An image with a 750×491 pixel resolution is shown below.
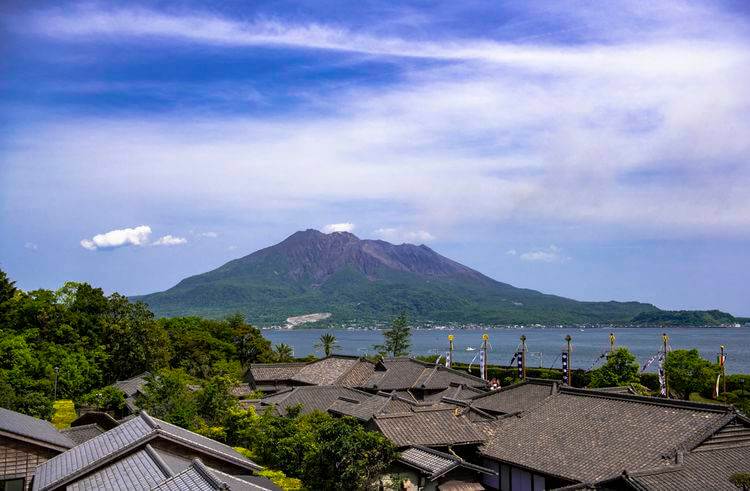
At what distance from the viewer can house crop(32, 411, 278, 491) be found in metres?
12.0

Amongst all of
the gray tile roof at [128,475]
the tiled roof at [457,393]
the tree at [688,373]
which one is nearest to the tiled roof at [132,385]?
the tiled roof at [457,393]

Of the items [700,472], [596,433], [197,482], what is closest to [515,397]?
[596,433]

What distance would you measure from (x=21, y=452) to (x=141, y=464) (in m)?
4.91

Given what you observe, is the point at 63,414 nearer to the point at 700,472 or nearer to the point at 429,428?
the point at 429,428

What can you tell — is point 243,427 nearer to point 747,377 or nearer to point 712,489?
point 712,489

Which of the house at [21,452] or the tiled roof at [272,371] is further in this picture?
the tiled roof at [272,371]

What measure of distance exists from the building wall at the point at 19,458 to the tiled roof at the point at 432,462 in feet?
33.5

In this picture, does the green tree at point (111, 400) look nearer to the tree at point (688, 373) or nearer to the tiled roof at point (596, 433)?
the tiled roof at point (596, 433)

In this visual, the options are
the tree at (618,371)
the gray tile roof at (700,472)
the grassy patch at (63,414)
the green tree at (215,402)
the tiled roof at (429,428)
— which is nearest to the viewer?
the gray tile roof at (700,472)

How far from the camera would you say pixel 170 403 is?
1207 inches

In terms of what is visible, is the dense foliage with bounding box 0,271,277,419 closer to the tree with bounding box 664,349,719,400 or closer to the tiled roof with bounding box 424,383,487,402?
the tiled roof with bounding box 424,383,487,402

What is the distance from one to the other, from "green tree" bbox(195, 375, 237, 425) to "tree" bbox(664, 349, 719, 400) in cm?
3313

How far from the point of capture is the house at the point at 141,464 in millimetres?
12047

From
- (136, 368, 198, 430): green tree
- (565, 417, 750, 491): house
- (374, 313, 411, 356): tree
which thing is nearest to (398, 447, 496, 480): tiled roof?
(565, 417, 750, 491): house
